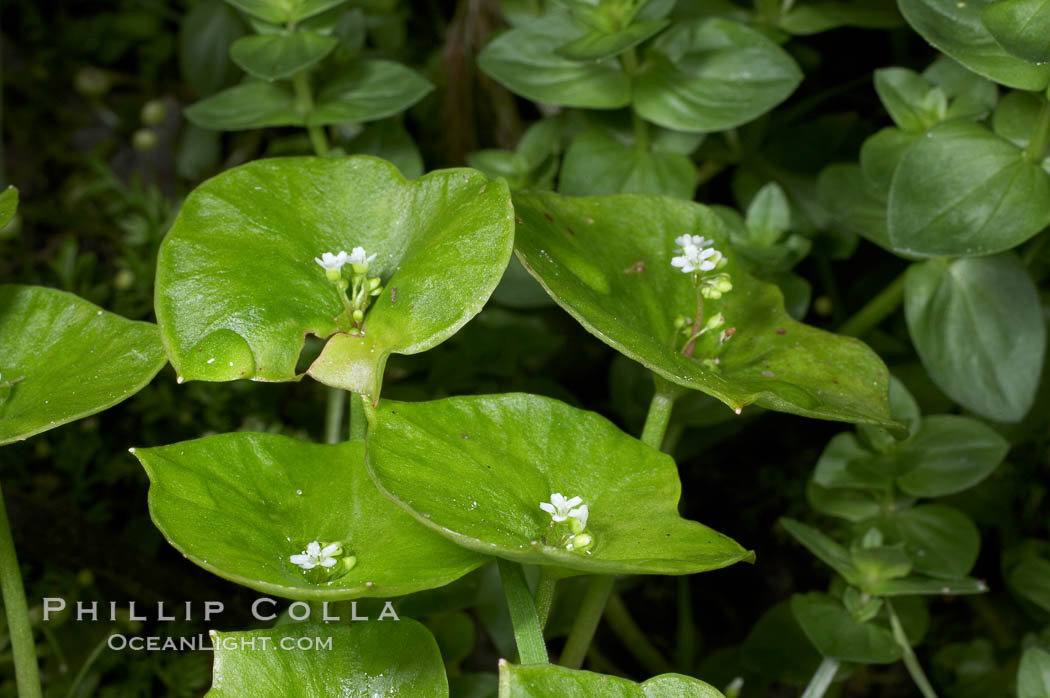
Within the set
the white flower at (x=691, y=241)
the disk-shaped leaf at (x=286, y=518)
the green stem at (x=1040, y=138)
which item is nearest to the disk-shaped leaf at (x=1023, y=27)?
the green stem at (x=1040, y=138)

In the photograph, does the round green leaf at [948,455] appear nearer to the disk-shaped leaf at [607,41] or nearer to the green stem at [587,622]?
the green stem at [587,622]

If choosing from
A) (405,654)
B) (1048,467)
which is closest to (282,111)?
(405,654)

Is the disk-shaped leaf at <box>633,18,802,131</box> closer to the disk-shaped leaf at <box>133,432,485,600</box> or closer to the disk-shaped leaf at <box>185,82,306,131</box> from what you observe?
the disk-shaped leaf at <box>185,82,306,131</box>

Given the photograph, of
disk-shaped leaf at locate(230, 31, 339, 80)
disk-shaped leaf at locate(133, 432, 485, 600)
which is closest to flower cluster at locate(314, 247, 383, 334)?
disk-shaped leaf at locate(133, 432, 485, 600)

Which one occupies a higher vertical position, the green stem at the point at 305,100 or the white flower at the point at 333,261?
the white flower at the point at 333,261

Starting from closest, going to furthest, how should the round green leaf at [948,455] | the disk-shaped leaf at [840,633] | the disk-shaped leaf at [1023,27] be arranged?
the disk-shaped leaf at [1023,27], the disk-shaped leaf at [840,633], the round green leaf at [948,455]

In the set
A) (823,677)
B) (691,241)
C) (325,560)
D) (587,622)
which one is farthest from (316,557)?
(823,677)
